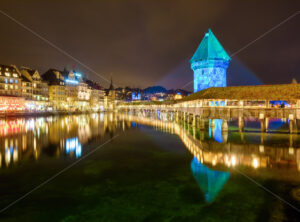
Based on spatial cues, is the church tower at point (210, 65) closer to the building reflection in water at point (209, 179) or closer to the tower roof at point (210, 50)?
the tower roof at point (210, 50)

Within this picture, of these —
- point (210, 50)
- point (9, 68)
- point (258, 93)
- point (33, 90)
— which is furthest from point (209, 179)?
point (33, 90)

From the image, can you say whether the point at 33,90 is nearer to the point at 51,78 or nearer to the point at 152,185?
the point at 51,78

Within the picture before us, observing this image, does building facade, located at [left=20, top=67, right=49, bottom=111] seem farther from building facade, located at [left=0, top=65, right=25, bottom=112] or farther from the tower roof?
the tower roof

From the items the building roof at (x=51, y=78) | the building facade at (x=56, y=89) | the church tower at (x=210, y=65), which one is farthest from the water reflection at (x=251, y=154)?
the building roof at (x=51, y=78)

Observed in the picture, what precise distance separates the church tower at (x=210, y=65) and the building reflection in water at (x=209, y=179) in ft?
160

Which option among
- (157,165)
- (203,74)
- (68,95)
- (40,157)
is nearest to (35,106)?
(68,95)

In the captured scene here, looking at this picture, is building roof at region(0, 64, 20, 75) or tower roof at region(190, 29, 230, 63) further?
building roof at region(0, 64, 20, 75)

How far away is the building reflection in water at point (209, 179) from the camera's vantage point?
924 cm

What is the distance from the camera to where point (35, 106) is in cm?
8062

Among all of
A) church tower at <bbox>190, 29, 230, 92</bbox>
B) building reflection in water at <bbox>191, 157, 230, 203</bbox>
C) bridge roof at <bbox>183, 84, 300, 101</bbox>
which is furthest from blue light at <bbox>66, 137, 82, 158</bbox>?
church tower at <bbox>190, 29, 230, 92</bbox>

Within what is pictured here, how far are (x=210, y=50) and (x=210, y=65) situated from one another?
5.01 meters

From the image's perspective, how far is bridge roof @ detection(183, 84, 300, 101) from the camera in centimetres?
2334

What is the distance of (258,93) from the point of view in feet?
81.1

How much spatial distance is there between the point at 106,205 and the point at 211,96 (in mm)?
20553
